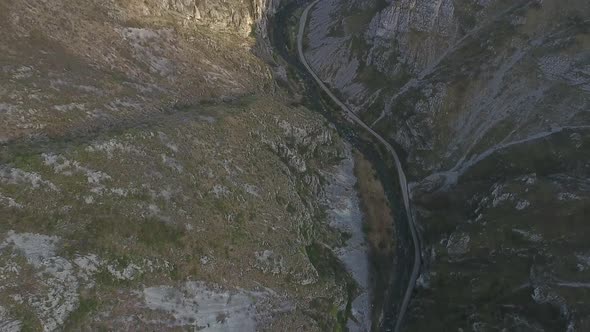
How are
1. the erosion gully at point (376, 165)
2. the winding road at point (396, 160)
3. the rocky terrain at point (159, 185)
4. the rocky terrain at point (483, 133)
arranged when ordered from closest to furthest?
the rocky terrain at point (159, 185), the rocky terrain at point (483, 133), the erosion gully at point (376, 165), the winding road at point (396, 160)

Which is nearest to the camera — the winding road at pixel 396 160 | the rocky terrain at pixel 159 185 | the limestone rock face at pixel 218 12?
the rocky terrain at pixel 159 185

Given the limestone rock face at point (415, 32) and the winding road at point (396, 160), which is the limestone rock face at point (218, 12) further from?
the limestone rock face at point (415, 32)

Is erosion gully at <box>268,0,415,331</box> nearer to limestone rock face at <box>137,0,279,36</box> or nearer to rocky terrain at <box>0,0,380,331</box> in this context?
rocky terrain at <box>0,0,380,331</box>

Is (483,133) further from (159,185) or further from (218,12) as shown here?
(159,185)

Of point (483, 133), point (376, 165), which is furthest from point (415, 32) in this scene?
point (376, 165)

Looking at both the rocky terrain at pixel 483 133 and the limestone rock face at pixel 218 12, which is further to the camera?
the limestone rock face at pixel 218 12

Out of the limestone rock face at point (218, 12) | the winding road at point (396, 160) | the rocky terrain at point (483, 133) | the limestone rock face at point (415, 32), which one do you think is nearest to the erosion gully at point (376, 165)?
the winding road at point (396, 160)
